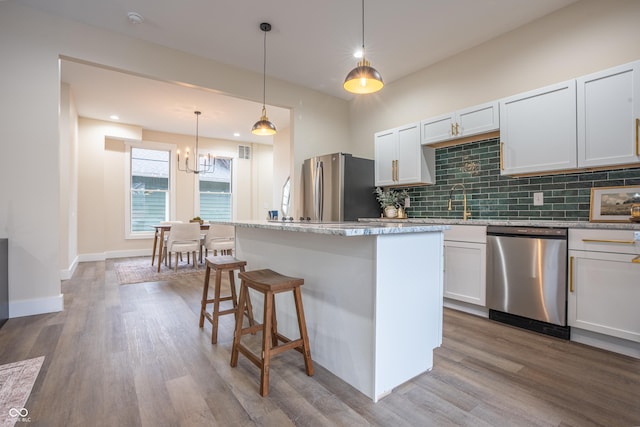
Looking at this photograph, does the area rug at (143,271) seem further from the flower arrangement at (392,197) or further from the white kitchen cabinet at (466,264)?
the white kitchen cabinet at (466,264)

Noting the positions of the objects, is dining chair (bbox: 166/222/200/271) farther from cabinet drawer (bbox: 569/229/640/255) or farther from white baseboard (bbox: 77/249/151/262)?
cabinet drawer (bbox: 569/229/640/255)

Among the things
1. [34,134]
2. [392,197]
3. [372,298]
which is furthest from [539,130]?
[34,134]

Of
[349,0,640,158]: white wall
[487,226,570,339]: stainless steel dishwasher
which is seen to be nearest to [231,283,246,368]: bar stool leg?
[487,226,570,339]: stainless steel dishwasher

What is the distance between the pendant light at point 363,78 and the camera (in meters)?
2.18

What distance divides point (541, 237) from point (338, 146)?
10.6ft

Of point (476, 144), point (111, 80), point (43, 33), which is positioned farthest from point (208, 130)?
point (476, 144)

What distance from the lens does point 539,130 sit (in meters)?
2.69

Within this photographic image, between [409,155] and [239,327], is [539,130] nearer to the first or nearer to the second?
[409,155]

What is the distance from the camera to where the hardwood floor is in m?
1.48

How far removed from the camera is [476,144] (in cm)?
344

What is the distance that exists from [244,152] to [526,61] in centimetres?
637

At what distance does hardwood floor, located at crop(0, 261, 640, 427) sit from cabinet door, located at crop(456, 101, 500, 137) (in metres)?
1.92

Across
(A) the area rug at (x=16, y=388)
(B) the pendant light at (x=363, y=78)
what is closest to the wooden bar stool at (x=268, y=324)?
(A) the area rug at (x=16, y=388)

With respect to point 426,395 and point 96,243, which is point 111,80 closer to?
point 96,243
